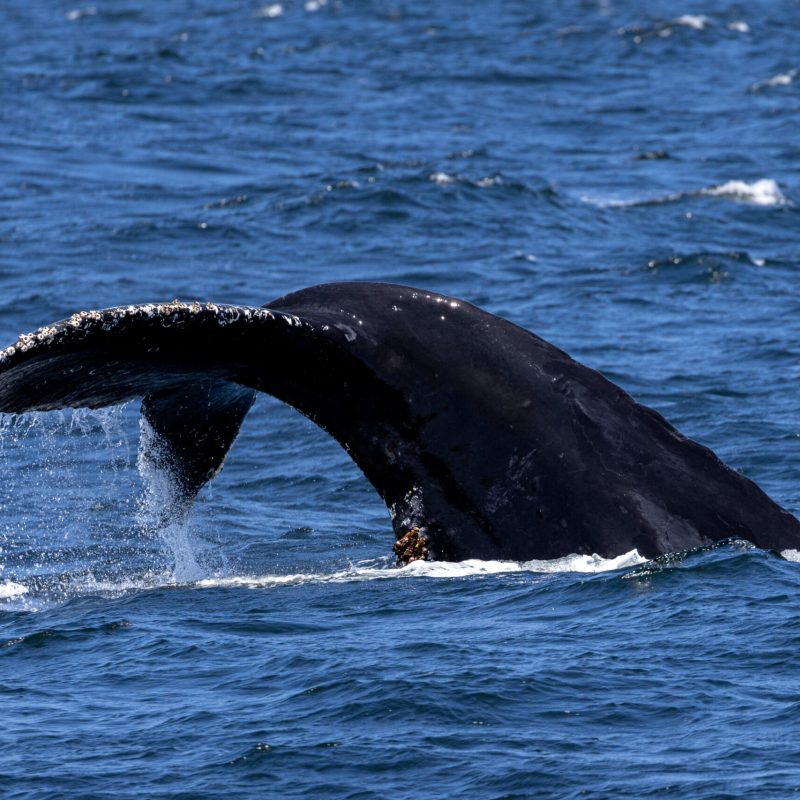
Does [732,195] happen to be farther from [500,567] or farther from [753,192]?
[500,567]

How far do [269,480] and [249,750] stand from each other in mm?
7240

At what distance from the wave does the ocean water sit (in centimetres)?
7

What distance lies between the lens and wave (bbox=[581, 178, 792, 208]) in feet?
86.4

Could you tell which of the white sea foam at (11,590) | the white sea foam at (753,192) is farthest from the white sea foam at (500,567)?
the white sea foam at (753,192)

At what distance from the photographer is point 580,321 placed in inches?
783

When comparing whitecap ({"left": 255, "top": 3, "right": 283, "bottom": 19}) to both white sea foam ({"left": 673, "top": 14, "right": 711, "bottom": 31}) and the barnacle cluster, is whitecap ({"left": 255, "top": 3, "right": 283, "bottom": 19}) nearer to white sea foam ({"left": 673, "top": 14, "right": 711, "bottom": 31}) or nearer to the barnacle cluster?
white sea foam ({"left": 673, "top": 14, "right": 711, "bottom": 31})

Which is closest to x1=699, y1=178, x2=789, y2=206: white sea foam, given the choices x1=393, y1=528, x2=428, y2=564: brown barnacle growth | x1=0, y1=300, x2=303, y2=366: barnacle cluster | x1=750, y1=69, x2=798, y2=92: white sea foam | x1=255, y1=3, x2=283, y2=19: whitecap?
x1=750, y1=69, x2=798, y2=92: white sea foam

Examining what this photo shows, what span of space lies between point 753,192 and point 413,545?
63.2 feet

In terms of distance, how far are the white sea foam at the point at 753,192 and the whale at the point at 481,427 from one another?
1848cm

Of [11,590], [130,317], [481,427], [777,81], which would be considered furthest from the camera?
[777,81]

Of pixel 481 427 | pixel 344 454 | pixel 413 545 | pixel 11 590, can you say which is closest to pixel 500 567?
pixel 413 545

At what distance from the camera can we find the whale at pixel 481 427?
823 cm

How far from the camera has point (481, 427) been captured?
827cm

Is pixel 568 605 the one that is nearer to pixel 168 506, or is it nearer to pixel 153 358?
pixel 168 506
